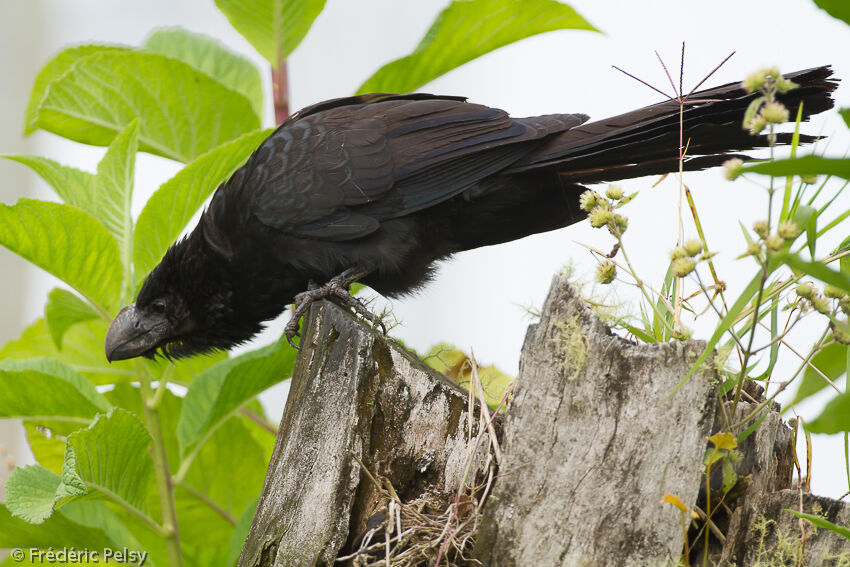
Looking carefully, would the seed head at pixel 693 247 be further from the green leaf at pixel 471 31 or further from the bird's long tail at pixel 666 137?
the green leaf at pixel 471 31

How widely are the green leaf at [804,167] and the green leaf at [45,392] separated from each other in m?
2.02

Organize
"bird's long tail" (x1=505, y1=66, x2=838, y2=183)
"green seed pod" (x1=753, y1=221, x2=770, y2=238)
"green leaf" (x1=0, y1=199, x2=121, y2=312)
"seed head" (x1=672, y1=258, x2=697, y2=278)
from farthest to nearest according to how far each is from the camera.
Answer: "green leaf" (x1=0, y1=199, x2=121, y2=312), "bird's long tail" (x1=505, y1=66, x2=838, y2=183), "seed head" (x1=672, y1=258, x2=697, y2=278), "green seed pod" (x1=753, y1=221, x2=770, y2=238)

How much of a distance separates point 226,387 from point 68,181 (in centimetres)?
84

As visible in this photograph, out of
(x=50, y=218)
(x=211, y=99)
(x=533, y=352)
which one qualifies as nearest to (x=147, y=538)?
(x=50, y=218)

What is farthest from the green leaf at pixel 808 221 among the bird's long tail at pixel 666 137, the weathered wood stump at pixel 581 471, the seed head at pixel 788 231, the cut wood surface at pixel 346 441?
the cut wood surface at pixel 346 441

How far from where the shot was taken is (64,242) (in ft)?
7.70

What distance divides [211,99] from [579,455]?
185 centimetres

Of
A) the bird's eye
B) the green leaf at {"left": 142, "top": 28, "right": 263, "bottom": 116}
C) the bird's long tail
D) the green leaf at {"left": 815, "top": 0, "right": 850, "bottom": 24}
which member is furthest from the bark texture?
the green leaf at {"left": 142, "top": 28, "right": 263, "bottom": 116}

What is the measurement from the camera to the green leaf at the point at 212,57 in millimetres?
3188

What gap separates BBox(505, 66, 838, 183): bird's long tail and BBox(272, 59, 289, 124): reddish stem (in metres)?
0.88

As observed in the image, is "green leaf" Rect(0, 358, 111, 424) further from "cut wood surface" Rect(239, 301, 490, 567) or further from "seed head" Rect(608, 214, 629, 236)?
"seed head" Rect(608, 214, 629, 236)

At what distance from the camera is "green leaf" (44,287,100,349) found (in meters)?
2.53

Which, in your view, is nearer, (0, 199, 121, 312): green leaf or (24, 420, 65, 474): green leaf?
(0, 199, 121, 312): green leaf

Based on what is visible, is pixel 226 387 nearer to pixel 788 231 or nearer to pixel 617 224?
pixel 617 224
